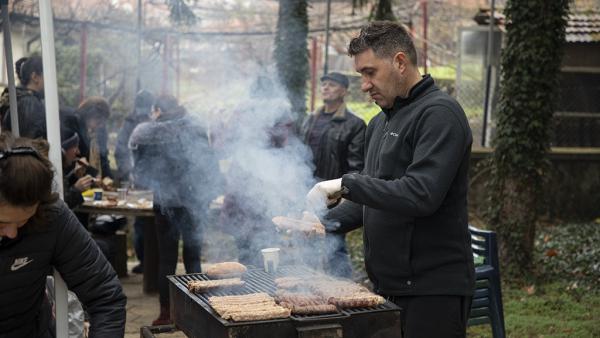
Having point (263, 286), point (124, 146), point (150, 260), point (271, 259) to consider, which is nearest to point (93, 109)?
point (124, 146)

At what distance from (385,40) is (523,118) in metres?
4.99

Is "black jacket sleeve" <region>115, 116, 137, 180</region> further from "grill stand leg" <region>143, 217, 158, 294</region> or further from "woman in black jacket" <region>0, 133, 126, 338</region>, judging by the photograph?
"woman in black jacket" <region>0, 133, 126, 338</region>

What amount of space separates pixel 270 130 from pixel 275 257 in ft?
7.84

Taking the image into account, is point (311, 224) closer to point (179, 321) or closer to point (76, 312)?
point (179, 321)

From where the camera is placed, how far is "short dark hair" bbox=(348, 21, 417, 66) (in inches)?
127

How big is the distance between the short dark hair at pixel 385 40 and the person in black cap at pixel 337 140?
375cm

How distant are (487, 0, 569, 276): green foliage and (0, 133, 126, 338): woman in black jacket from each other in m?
5.94

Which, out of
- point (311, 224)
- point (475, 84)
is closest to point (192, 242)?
point (311, 224)

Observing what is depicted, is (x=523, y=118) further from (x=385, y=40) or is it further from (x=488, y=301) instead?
(x=385, y=40)

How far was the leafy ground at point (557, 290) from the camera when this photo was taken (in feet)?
21.2

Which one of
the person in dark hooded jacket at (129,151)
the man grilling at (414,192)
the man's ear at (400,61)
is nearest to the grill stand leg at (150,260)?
the person in dark hooded jacket at (129,151)

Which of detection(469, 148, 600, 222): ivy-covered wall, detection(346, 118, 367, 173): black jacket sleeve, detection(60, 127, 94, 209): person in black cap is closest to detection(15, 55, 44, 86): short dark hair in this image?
detection(60, 127, 94, 209): person in black cap

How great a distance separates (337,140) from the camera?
7145 millimetres

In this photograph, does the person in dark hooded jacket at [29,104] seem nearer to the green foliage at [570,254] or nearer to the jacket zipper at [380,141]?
the jacket zipper at [380,141]
